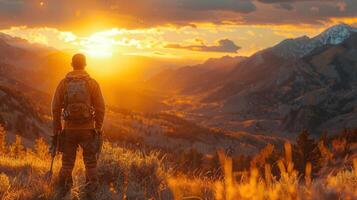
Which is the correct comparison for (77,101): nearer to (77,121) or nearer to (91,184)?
(77,121)

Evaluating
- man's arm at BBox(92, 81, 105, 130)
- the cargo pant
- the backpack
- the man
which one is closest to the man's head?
the man

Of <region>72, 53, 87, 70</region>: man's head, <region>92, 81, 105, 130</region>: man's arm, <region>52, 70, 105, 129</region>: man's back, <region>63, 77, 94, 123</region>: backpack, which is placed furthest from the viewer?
<region>72, 53, 87, 70</region>: man's head

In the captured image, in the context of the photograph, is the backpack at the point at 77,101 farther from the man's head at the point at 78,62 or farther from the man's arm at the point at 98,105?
the man's head at the point at 78,62

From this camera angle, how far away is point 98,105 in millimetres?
8852

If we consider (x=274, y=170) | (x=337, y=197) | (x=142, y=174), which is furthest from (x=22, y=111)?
(x=337, y=197)

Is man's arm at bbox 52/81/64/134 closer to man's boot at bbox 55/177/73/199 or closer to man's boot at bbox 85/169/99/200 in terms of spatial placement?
man's boot at bbox 55/177/73/199

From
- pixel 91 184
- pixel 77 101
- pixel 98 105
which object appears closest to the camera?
pixel 91 184

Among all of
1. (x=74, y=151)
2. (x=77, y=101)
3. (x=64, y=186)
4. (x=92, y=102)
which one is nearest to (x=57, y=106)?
(x=77, y=101)

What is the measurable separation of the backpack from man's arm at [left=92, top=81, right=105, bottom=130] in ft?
0.41

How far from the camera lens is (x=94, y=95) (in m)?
8.81

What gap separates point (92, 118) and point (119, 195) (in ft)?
4.43

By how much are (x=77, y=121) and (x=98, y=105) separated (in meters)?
0.45

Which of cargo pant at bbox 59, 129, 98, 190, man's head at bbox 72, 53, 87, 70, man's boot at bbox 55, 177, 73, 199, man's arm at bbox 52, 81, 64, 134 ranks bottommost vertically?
man's boot at bbox 55, 177, 73, 199

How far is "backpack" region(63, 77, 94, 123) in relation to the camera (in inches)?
337
